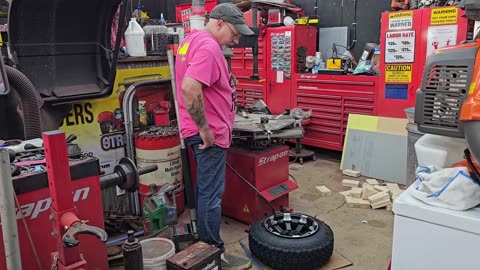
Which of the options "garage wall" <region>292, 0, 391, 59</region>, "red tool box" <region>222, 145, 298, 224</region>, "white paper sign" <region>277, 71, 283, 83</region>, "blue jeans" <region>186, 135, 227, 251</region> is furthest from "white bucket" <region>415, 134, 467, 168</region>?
"garage wall" <region>292, 0, 391, 59</region>

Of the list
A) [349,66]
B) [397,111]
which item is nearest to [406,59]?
[397,111]

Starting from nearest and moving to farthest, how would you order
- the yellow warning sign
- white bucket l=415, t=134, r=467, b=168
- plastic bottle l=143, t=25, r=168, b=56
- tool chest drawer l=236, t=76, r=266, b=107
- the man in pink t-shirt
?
white bucket l=415, t=134, r=467, b=168
the man in pink t-shirt
plastic bottle l=143, t=25, r=168, b=56
the yellow warning sign
tool chest drawer l=236, t=76, r=266, b=107

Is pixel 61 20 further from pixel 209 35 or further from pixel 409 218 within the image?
pixel 409 218

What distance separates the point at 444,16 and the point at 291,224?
2.19m

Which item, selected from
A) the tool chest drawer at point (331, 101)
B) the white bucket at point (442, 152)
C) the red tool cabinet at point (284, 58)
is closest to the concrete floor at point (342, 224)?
the tool chest drawer at point (331, 101)

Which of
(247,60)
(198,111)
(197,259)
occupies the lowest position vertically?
(197,259)

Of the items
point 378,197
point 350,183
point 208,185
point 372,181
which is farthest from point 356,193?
point 208,185

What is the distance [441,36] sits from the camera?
326 centimetres

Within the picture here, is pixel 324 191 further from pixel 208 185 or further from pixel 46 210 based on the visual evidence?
pixel 46 210

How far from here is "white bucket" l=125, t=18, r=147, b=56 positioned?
2.84 meters

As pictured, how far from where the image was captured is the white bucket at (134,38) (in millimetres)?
2836

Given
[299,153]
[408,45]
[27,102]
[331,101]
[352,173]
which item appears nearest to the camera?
[27,102]

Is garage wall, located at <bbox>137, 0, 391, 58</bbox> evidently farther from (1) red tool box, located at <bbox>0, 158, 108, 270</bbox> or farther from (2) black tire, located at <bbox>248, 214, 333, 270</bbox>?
(1) red tool box, located at <bbox>0, 158, 108, 270</bbox>

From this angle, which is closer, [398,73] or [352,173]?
[398,73]
